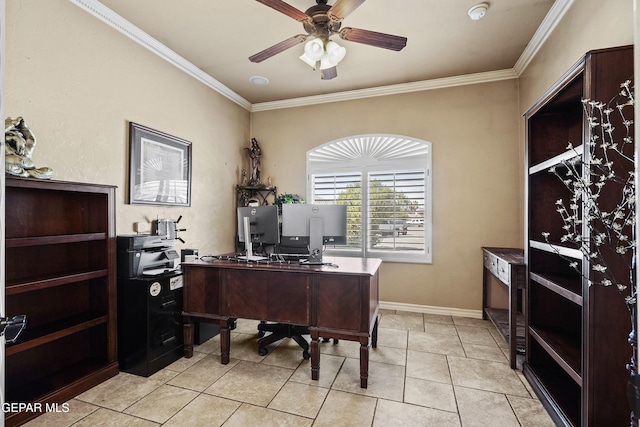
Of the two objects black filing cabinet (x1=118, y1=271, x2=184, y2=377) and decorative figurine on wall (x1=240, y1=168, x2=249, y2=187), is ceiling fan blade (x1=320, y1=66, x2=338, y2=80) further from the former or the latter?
black filing cabinet (x1=118, y1=271, x2=184, y2=377)

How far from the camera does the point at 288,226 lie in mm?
2758

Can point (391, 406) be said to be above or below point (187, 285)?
below

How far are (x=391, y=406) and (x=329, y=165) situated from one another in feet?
10.2

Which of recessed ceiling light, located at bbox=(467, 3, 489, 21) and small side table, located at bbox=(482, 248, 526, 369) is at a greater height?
recessed ceiling light, located at bbox=(467, 3, 489, 21)

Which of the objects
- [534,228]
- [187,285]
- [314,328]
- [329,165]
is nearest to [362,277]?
[314,328]

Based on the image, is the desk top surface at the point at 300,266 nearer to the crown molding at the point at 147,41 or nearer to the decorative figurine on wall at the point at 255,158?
the decorative figurine on wall at the point at 255,158

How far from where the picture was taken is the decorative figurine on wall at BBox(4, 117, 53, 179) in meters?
1.76

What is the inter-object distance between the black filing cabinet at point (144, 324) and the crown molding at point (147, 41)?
2205mm

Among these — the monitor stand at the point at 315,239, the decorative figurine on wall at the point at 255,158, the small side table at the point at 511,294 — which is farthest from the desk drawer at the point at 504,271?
the decorative figurine on wall at the point at 255,158

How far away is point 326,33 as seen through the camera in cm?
230

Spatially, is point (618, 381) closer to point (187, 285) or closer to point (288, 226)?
point (288, 226)

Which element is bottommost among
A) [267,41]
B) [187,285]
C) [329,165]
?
[187,285]

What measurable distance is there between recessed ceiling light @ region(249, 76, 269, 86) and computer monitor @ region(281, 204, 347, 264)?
198cm

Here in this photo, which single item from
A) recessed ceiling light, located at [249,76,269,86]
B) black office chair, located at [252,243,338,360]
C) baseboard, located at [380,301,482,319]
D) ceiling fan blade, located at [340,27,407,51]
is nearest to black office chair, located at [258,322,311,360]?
black office chair, located at [252,243,338,360]
